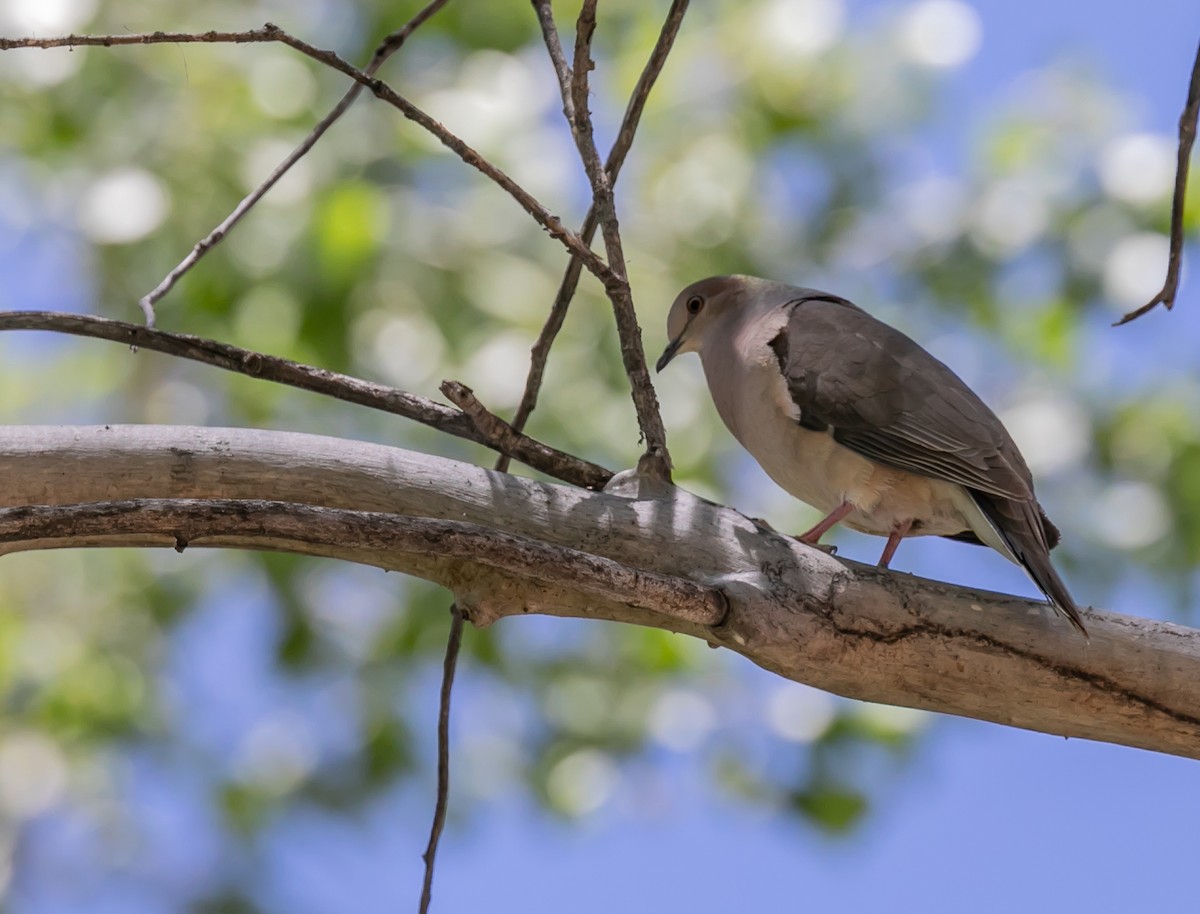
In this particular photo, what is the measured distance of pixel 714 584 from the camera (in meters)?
2.06

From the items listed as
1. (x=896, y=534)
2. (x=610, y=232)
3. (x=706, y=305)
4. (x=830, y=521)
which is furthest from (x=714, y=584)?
(x=706, y=305)

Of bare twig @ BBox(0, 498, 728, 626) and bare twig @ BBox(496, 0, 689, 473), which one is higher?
bare twig @ BBox(496, 0, 689, 473)

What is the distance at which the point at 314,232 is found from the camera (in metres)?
4.02

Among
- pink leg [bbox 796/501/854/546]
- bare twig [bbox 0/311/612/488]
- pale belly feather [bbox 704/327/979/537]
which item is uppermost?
pale belly feather [bbox 704/327/979/537]

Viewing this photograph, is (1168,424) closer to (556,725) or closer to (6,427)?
(556,725)

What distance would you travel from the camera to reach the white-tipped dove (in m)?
2.63

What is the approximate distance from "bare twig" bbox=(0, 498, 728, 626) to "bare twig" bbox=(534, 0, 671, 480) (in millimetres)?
365

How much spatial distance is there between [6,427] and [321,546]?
51cm

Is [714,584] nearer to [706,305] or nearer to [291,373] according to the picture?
[291,373]

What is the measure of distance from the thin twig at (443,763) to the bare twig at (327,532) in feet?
1.39

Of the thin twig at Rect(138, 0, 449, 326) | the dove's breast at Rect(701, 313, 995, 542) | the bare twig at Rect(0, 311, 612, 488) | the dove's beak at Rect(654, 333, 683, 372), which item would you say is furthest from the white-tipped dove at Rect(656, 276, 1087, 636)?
the thin twig at Rect(138, 0, 449, 326)

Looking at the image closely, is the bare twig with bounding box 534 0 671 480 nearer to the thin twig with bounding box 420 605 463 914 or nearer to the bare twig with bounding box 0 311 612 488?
the bare twig with bounding box 0 311 612 488

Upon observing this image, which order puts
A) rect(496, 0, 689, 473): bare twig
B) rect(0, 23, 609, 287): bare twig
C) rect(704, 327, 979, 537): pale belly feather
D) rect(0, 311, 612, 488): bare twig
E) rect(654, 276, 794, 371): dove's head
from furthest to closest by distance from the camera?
rect(654, 276, 794, 371): dove's head < rect(704, 327, 979, 537): pale belly feather < rect(496, 0, 689, 473): bare twig < rect(0, 311, 612, 488): bare twig < rect(0, 23, 609, 287): bare twig

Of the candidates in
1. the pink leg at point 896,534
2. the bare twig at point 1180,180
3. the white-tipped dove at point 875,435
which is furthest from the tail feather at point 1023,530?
the bare twig at point 1180,180
